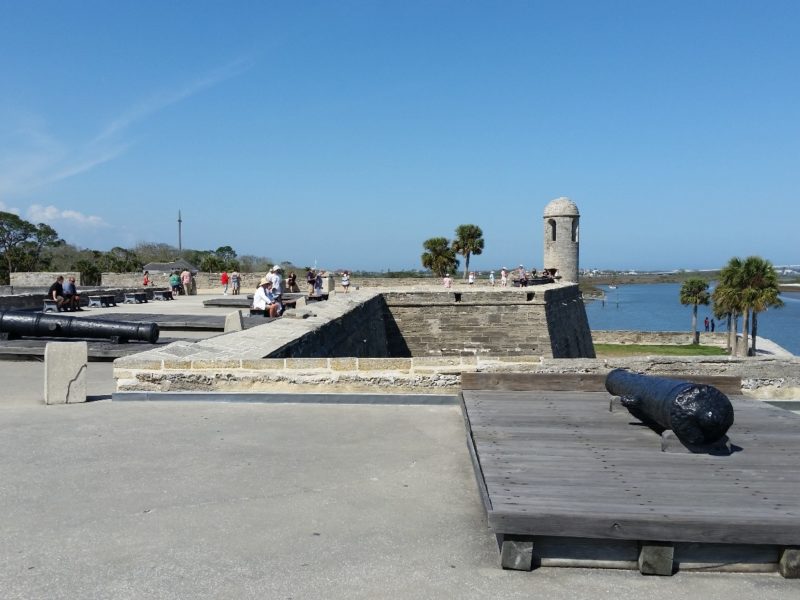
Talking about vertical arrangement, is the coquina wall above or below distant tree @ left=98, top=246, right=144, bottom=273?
below

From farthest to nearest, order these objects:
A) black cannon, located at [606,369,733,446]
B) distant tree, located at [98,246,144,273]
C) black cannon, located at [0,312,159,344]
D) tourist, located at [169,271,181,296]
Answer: distant tree, located at [98,246,144,273] < tourist, located at [169,271,181,296] < black cannon, located at [0,312,159,344] < black cannon, located at [606,369,733,446]

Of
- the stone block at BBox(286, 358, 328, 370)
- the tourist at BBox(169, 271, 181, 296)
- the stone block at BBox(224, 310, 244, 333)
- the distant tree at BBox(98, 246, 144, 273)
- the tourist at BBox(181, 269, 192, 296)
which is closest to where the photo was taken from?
the stone block at BBox(286, 358, 328, 370)

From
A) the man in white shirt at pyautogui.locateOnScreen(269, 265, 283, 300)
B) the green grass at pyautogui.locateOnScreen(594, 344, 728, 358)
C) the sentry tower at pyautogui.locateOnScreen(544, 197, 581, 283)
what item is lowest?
the green grass at pyautogui.locateOnScreen(594, 344, 728, 358)

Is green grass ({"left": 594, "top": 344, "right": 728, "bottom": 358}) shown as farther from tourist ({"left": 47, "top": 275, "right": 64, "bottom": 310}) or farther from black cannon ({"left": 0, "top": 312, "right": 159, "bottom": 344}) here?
black cannon ({"left": 0, "top": 312, "right": 159, "bottom": 344})

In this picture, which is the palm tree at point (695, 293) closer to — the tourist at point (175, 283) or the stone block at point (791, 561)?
the tourist at point (175, 283)

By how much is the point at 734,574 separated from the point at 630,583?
0.47 m

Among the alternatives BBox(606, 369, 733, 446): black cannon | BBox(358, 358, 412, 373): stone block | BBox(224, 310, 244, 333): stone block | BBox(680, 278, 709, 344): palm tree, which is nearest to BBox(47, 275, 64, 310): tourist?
BBox(224, 310, 244, 333): stone block

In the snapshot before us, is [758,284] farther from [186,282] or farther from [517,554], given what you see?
[517,554]

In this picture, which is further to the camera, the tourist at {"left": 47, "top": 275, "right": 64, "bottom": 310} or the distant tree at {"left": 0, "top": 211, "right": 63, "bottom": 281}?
the distant tree at {"left": 0, "top": 211, "right": 63, "bottom": 281}

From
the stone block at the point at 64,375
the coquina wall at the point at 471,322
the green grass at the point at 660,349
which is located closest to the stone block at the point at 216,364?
the stone block at the point at 64,375

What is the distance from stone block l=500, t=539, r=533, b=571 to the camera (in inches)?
111

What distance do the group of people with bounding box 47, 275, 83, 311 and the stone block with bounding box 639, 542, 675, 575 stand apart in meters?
16.7

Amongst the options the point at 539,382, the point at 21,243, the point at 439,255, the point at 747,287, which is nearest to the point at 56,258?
the point at 21,243

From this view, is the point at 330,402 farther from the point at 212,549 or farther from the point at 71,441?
the point at 212,549
